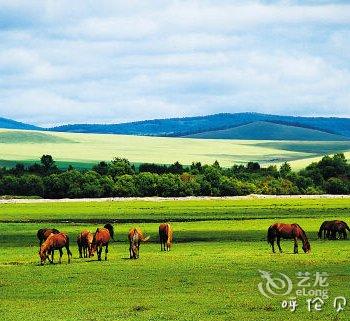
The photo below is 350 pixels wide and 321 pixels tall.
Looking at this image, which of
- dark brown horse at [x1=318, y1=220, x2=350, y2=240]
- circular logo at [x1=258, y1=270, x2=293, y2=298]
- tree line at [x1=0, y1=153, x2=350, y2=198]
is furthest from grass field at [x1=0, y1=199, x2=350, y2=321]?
tree line at [x1=0, y1=153, x2=350, y2=198]

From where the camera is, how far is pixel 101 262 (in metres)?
36.5

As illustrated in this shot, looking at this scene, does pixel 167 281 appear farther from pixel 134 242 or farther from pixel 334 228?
pixel 334 228

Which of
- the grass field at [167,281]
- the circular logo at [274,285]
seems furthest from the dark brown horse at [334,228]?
the circular logo at [274,285]

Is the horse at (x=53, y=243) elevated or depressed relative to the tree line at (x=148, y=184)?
depressed

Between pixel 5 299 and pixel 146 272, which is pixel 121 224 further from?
pixel 5 299

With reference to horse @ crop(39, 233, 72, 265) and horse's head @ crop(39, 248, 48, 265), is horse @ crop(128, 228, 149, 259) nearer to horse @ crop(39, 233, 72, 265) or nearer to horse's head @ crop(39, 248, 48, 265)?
horse @ crop(39, 233, 72, 265)

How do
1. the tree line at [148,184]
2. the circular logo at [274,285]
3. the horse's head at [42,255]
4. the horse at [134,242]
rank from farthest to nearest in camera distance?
the tree line at [148,184]
the horse at [134,242]
the horse's head at [42,255]
the circular logo at [274,285]

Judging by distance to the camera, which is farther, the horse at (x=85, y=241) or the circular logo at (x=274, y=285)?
the horse at (x=85, y=241)

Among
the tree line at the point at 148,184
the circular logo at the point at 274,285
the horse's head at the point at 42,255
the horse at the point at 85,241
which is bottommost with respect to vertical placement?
the circular logo at the point at 274,285

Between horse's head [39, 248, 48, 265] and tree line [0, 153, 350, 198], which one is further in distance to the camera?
tree line [0, 153, 350, 198]

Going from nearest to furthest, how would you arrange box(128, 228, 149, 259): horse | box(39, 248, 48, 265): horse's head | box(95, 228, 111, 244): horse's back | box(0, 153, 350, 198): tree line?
box(39, 248, 48, 265): horse's head
box(128, 228, 149, 259): horse
box(95, 228, 111, 244): horse's back
box(0, 153, 350, 198): tree line

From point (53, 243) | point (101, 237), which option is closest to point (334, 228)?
point (101, 237)

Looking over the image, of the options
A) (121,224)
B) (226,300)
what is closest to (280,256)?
(226,300)

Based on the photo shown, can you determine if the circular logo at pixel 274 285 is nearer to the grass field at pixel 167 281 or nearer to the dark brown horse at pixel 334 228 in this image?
the grass field at pixel 167 281
